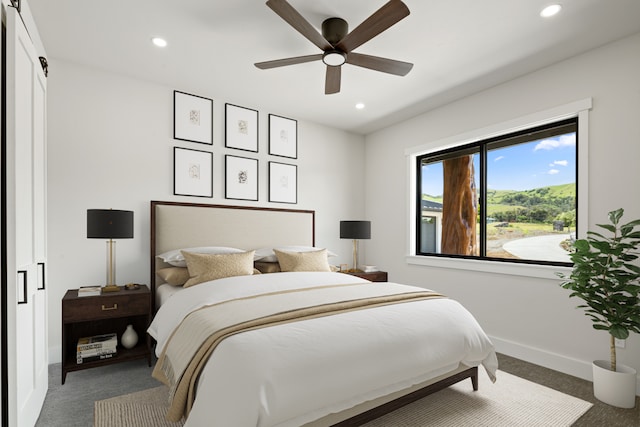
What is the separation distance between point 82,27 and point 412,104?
3237mm

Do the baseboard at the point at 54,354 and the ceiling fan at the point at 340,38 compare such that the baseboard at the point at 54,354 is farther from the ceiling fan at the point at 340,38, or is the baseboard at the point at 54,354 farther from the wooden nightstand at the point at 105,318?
the ceiling fan at the point at 340,38

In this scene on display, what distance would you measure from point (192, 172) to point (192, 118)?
0.59m

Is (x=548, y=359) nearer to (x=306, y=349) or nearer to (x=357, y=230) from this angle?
(x=357, y=230)

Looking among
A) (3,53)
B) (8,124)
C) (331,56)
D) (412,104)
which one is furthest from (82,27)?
(412,104)

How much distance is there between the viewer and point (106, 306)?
2.74 m

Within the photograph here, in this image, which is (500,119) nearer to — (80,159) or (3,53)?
(3,53)

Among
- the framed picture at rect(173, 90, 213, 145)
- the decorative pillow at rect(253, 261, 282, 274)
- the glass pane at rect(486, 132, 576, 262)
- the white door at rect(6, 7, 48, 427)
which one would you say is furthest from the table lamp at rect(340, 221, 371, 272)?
the white door at rect(6, 7, 48, 427)

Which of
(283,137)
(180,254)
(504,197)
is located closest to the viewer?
(180,254)

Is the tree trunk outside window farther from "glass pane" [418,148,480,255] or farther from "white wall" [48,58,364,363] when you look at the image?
"white wall" [48,58,364,363]

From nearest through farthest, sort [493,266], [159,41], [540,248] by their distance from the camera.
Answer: [159,41] → [540,248] → [493,266]

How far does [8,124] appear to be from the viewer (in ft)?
5.38

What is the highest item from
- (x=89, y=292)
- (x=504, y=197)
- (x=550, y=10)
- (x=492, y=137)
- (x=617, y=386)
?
(x=550, y=10)

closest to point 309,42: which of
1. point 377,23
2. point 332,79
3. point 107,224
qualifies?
point 332,79

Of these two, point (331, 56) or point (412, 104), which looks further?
point (412, 104)
